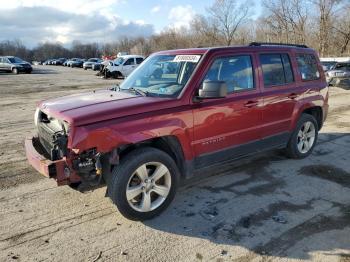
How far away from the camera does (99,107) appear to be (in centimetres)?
413

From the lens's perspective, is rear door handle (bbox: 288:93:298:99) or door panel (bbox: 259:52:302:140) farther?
rear door handle (bbox: 288:93:298:99)

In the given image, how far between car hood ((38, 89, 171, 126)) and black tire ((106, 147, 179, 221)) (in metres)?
0.47

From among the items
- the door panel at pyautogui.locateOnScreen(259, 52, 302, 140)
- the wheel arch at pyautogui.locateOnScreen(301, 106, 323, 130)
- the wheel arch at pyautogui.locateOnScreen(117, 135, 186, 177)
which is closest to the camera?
the wheel arch at pyautogui.locateOnScreen(117, 135, 186, 177)

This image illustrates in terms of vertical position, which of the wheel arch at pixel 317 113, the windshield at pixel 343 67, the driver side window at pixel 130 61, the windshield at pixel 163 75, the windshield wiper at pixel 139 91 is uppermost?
the driver side window at pixel 130 61

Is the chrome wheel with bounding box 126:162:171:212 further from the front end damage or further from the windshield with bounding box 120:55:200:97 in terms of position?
the windshield with bounding box 120:55:200:97

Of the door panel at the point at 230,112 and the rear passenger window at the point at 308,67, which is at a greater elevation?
the rear passenger window at the point at 308,67

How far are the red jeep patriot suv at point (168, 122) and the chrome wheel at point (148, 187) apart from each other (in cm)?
1

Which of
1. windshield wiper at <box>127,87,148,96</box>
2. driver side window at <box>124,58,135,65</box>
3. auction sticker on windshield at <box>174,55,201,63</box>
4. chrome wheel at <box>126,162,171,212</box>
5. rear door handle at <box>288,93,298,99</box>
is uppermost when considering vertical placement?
driver side window at <box>124,58,135,65</box>

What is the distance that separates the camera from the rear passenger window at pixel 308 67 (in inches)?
246

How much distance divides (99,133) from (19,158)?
3.40 meters

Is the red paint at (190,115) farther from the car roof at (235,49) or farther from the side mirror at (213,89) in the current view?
the side mirror at (213,89)

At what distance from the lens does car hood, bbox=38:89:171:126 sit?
3900 millimetres

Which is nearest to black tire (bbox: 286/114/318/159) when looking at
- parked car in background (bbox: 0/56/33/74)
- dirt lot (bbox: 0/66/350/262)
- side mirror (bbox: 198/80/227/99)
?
dirt lot (bbox: 0/66/350/262)

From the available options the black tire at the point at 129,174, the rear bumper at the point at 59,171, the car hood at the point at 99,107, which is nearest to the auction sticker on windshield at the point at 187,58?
the car hood at the point at 99,107
